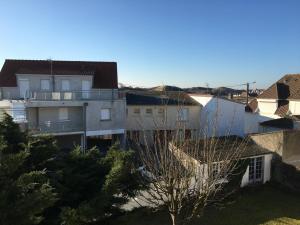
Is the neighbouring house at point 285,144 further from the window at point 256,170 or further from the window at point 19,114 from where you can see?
the window at point 19,114

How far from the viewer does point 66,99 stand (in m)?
30.7

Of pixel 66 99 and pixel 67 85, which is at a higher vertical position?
pixel 67 85

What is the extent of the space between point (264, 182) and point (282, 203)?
3.50m

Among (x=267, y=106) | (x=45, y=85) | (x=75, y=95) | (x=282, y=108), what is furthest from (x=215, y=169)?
(x=267, y=106)

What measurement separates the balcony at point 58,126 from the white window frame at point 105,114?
2264 mm

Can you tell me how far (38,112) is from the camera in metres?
30.7

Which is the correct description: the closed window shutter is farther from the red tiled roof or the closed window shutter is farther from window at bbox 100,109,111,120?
the red tiled roof

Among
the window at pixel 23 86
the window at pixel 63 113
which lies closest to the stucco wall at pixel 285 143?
the window at pixel 63 113

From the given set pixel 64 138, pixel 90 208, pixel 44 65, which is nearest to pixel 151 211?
pixel 90 208

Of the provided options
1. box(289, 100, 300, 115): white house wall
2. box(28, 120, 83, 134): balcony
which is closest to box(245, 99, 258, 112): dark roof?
box(289, 100, 300, 115): white house wall

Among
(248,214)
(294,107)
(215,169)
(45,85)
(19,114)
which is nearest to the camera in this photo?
(215,169)

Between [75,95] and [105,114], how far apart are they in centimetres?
359

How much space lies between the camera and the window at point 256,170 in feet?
78.6

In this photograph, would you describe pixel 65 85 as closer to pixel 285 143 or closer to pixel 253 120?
pixel 285 143
